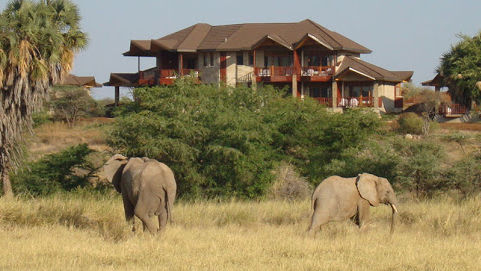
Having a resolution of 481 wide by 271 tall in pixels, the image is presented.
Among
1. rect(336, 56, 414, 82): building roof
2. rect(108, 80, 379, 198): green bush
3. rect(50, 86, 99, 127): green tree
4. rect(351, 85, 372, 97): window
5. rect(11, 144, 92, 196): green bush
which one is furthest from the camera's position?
rect(50, 86, 99, 127): green tree

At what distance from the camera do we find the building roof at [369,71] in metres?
51.4

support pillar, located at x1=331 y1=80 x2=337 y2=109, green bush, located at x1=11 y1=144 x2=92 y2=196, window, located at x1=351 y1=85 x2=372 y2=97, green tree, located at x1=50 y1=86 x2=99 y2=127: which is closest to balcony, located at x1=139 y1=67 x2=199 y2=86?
green tree, located at x1=50 y1=86 x2=99 y2=127

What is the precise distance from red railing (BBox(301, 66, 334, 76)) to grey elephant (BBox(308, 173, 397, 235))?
36.6 m

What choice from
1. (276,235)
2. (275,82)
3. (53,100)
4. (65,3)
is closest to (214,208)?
(276,235)

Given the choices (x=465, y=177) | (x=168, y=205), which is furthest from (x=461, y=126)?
(x=168, y=205)

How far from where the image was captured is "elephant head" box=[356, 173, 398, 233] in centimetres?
1594

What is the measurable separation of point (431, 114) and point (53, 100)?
26.3m

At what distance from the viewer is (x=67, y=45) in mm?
25453

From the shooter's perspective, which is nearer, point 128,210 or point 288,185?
point 128,210

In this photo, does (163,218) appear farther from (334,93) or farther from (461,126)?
(334,93)

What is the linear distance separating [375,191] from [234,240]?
3.33m

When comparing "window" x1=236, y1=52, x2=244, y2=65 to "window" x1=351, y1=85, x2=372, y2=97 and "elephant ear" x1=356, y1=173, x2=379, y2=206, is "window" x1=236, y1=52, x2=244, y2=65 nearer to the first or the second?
"window" x1=351, y1=85, x2=372, y2=97

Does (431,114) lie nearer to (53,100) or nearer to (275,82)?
(275,82)

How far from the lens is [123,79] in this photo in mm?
60031
